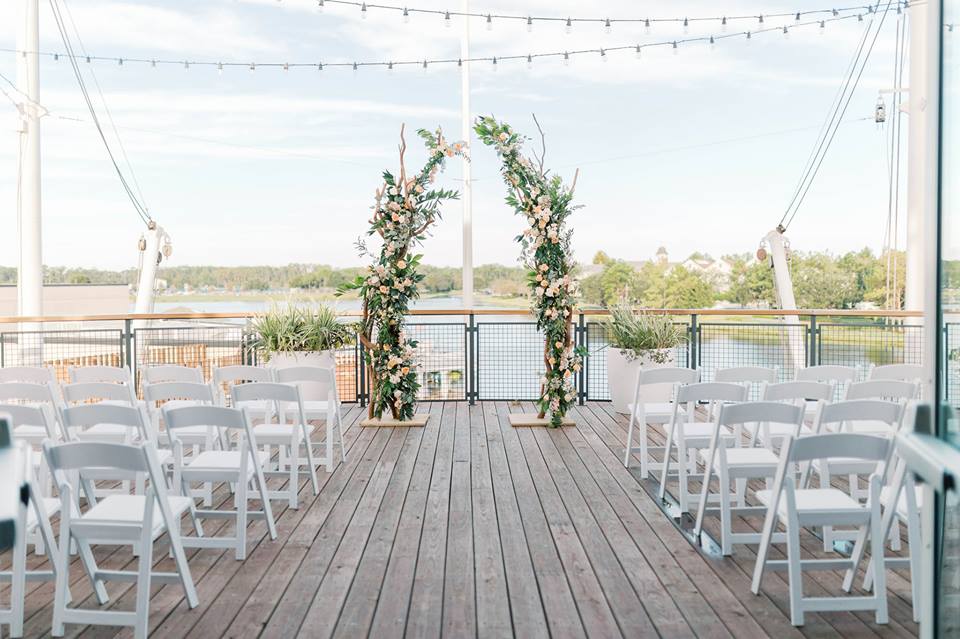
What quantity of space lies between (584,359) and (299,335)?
2.90m

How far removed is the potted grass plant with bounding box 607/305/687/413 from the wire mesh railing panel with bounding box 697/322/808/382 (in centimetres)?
40

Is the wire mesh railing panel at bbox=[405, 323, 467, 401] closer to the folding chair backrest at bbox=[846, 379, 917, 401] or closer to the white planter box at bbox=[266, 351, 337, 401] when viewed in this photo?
the white planter box at bbox=[266, 351, 337, 401]

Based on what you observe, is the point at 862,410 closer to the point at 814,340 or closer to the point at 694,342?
the point at 694,342

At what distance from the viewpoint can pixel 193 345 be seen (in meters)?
8.06

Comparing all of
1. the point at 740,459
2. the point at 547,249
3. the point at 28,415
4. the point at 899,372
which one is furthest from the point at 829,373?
the point at 28,415

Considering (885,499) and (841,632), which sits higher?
(885,499)

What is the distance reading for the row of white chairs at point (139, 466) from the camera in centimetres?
270

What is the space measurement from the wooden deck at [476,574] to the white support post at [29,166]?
5555mm

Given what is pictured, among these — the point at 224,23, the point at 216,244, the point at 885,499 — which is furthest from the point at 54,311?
the point at 885,499

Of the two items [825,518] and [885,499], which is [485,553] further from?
[885,499]

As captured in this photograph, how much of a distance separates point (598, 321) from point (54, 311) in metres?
18.6

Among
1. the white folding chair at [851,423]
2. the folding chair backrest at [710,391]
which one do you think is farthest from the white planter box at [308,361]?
the white folding chair at [851,423]

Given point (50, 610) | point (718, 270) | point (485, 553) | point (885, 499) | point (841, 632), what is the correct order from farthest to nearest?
point (718, 270)
point (485, 553)
point (885, 499)
point (50, 610)
point (841, 632)

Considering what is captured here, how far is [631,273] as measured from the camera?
75.2 ft
